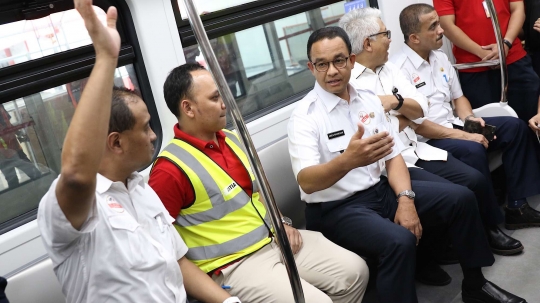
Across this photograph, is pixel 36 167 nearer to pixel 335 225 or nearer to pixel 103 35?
pixel 335 225

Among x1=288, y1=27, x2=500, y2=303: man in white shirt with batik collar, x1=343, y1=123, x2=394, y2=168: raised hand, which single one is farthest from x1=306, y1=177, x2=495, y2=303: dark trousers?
x1=343, y1=123, x2=394, y2=168: raised hand

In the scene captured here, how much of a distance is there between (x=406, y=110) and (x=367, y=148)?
3.28ft

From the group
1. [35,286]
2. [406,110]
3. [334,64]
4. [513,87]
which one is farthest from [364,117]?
[513,87]

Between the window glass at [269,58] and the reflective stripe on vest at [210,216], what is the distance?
115 centimetres

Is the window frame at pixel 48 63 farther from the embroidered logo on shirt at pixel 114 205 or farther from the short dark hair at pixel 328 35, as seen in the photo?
the embroidered logo on shirt at pixel 114 205

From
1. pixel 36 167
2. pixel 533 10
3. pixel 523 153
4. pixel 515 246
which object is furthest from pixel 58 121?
pixel 533 10

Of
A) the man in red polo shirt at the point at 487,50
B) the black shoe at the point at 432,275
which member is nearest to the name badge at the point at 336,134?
the black shoe at the point at 432,275

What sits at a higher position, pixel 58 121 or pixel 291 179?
pixel 58 121

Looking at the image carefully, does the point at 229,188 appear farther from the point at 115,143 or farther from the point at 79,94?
the point at 79,94

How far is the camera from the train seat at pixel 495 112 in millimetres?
3963

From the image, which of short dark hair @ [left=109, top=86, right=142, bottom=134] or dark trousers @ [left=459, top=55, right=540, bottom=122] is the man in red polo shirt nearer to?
dark trousers @ [left=459, top=55, right=540, bottom=122]

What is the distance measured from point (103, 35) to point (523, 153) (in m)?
3.24

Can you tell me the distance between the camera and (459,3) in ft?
13.9

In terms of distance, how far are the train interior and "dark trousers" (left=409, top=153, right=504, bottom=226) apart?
0.86ft
